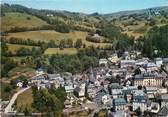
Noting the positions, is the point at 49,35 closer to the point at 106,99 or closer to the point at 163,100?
the point at 106,99

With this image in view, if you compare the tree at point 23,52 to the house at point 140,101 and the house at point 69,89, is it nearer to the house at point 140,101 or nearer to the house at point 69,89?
the house at point 69,89

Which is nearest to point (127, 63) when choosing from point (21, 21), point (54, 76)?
point (54, 76)

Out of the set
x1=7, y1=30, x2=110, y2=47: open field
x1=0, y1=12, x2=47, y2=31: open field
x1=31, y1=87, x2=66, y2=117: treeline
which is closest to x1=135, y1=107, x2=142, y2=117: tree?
x1=31, y1=87, x2=66, y2=117: treeline

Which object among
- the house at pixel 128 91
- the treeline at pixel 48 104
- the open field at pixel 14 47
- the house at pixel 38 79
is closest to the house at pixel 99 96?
the house at pixel 128 91

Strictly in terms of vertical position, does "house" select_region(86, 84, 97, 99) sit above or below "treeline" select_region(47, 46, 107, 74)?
below

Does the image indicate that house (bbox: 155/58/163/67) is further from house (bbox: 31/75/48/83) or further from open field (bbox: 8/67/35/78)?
open field (bbox: 8/67/35/78)

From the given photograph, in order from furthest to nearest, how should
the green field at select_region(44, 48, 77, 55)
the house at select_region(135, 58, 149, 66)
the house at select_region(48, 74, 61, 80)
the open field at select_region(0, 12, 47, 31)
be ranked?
1. the open field at select_region(0, 12, 47, 31)
2. the green field at select_region(44, 48, 77, 55)
3. the house at select_region(135, 58, 149, 66)
4. the house at select_region(48, 74, 61, 80)

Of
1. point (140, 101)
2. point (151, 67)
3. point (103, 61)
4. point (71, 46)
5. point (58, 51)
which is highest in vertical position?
point (71, 46)
